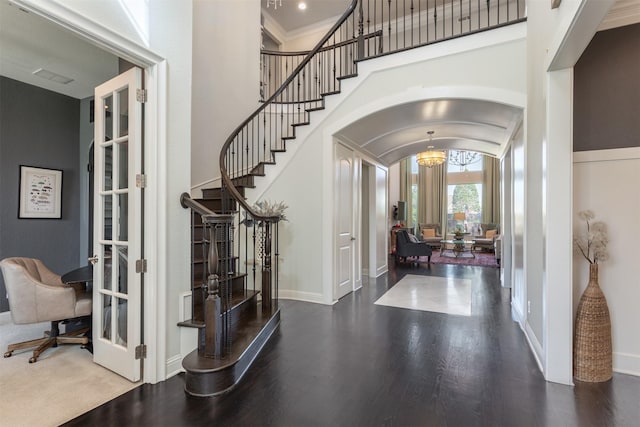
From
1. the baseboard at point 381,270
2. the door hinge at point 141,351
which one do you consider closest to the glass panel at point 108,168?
the door hinge at point 141,351

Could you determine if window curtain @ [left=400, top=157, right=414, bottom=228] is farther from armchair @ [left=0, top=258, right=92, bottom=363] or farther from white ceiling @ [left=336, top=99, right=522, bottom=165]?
armchair @ [left=0, top=258, right=92, bottom=363]

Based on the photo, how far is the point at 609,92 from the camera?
260cm

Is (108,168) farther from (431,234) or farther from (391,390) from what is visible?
(431,234)

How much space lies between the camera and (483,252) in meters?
10.8

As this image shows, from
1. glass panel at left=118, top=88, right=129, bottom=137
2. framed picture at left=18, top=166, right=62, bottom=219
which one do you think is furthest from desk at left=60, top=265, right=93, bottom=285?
framed picture at left=18, top=166, right=62, bottom=219

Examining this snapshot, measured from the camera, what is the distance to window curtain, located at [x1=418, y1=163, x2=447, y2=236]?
12109mm

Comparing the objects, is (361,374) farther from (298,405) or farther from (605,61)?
→ (605,61)

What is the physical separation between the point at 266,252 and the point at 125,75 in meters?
2.22

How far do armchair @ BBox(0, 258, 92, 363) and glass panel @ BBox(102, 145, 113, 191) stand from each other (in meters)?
1.15

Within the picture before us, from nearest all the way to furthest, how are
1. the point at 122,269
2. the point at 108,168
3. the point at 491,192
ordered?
the point at 122,269 → the point at 108,168 → the point at 491,192

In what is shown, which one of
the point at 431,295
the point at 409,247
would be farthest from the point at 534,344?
the point at 409,247

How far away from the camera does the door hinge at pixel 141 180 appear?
245 cm

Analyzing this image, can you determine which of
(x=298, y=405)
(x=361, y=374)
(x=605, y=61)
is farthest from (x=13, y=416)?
(x=605, y=61)

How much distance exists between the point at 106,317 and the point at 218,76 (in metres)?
4.07
